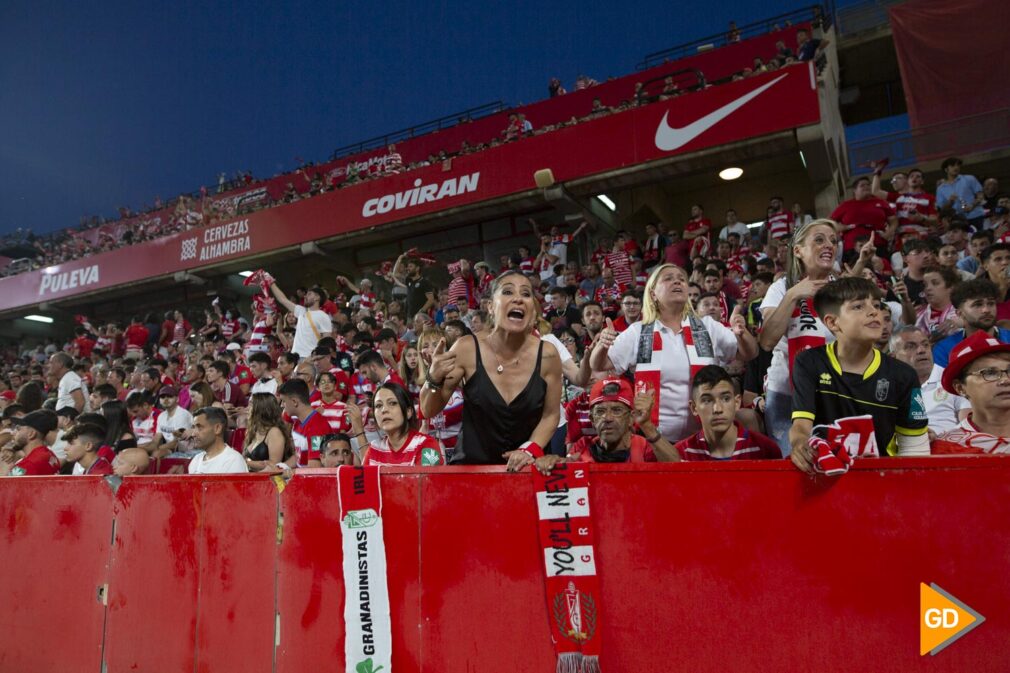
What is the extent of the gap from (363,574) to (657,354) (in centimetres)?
194

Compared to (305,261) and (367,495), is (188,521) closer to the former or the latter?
(367,495)

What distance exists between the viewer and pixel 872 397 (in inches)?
95.0

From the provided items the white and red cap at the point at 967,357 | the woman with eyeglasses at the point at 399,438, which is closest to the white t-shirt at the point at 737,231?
the woman with eyeglasses at the point at 399,438

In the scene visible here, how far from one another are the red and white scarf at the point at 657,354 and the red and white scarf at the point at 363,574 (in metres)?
1.56

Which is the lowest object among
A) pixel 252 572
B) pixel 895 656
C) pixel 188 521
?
pixel 895 656

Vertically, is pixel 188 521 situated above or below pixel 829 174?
below

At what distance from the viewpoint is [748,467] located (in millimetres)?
2166

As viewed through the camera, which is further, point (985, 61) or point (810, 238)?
point (985, 61)

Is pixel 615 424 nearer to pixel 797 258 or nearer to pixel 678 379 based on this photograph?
pixel 678 379

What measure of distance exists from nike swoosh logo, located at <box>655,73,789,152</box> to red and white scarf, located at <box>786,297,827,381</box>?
9.12m

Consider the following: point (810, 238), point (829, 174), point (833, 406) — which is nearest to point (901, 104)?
point (829, 174)

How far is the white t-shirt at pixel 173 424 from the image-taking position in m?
6.97

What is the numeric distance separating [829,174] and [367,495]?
1228 cm

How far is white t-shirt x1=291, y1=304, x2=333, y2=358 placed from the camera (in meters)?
9.20
